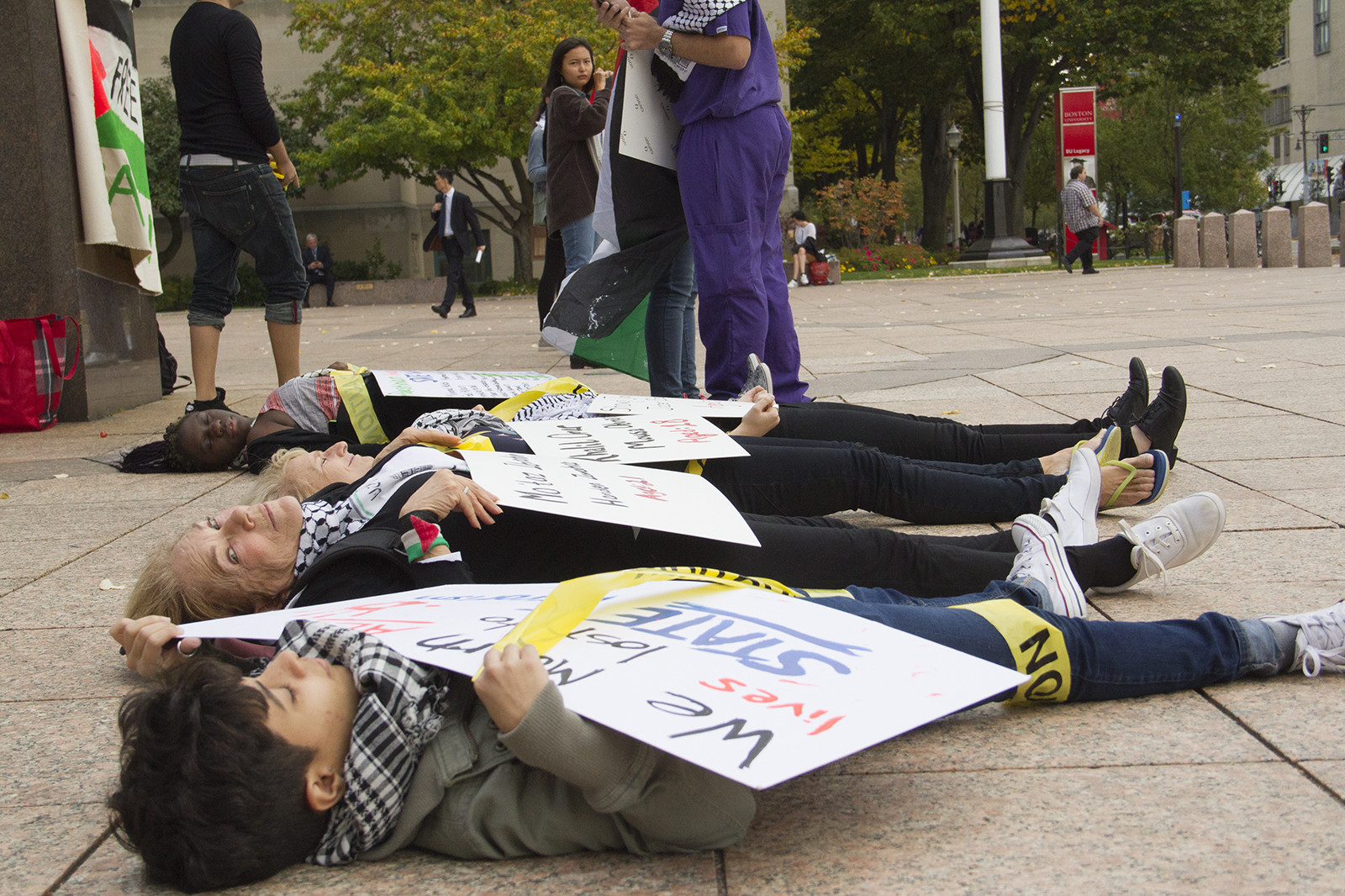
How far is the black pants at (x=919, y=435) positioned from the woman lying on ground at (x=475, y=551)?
3.08 feet

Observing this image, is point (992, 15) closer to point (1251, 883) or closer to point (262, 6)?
point (262, 6)

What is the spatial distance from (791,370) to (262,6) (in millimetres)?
30005

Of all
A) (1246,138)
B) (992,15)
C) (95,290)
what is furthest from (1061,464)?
(1246,138)

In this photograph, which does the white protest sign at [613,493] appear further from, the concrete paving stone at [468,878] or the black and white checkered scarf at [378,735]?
the concrete paving stone at [468,878]

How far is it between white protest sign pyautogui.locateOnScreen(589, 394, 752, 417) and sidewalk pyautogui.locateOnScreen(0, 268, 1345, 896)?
0.57 metres

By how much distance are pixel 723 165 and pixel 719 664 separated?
332 cm

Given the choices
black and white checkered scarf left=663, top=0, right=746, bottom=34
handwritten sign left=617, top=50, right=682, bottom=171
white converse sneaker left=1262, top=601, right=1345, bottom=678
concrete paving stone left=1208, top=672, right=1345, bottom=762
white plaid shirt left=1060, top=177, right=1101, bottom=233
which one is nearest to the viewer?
concrete paving stone left=1208, top=672, right=1345, bottom=762

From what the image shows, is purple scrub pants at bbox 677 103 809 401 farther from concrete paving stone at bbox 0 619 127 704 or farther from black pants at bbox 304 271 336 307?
black pants at bbox 304 271 336 307

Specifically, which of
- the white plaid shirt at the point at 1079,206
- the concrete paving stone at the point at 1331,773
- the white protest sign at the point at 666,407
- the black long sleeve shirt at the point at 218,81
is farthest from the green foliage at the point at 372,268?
the concrete paving stone at the point at 1331,773

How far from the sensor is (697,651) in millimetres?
1755

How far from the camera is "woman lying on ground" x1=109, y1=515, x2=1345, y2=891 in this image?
1573mm

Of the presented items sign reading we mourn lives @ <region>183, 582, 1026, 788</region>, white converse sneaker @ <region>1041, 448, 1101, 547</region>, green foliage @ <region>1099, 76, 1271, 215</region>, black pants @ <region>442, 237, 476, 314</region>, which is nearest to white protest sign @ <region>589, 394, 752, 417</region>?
white converse sneaker @ <region>1041, 448, 1101, 547</region>

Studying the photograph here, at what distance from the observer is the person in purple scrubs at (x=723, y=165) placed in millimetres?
4656

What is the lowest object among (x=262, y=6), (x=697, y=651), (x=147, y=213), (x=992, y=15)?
(x=697, y=651)
